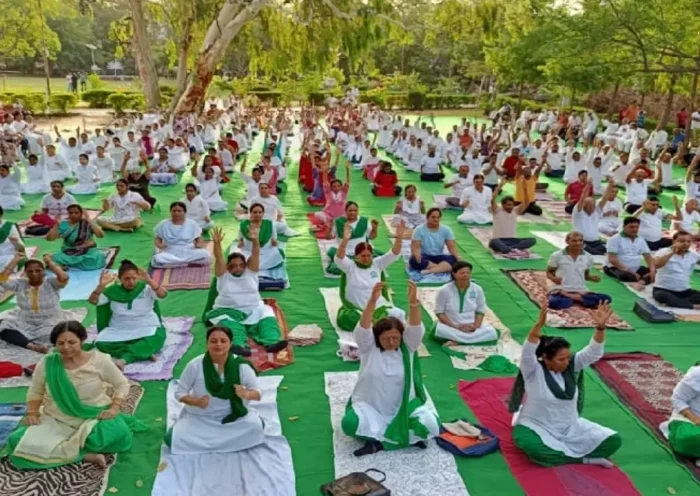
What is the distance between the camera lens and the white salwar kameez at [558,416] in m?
4.08

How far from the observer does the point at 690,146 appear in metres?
17.8

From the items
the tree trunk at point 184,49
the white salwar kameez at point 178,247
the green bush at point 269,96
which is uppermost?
the tree trunk at point 184,49

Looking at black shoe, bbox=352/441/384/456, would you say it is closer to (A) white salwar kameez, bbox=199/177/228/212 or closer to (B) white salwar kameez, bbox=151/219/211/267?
(B) white salwar kameez, bbox=151/219/211/267

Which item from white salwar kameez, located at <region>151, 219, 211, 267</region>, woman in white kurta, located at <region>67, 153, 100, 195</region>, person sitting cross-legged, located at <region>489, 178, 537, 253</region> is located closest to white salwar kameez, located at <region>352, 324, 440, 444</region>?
white salwar kameez, located at <region>151, 219, 211, 267</region>

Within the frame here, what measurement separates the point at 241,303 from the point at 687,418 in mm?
3526

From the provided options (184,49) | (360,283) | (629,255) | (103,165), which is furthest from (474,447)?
(184,49)

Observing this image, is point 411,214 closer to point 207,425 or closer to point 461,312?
point 461,312

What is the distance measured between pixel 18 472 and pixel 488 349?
3637 millimetres

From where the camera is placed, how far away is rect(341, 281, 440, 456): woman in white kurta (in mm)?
4211

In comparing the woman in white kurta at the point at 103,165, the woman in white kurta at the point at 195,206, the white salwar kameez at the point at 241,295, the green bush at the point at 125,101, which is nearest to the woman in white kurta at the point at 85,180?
the woman in white kurta at the point at 103,165

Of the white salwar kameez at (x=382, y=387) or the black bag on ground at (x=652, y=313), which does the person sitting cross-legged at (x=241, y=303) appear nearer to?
the white salwar kameez at (x=382, y=387)

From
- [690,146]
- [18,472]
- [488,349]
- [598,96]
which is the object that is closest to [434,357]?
[488,349]

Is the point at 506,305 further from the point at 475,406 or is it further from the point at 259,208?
the point at 259,208

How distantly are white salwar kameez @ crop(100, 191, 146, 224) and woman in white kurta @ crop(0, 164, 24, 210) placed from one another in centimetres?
215
